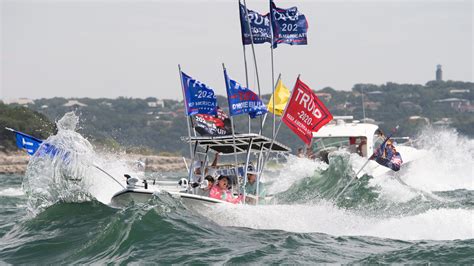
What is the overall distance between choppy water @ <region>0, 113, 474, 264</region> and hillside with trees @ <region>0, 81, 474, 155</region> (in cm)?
7957

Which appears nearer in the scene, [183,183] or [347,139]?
[183,183]

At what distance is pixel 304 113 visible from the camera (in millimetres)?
19484

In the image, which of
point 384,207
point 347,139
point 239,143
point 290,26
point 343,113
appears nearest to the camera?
point 239,143

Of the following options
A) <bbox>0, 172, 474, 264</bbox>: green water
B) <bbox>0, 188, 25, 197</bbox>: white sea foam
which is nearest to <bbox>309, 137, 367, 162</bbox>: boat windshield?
<bbox>0, 188, 25, 197</bbox>: white sea foam

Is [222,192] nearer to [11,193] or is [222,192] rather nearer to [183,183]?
[183,183]

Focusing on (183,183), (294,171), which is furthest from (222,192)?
(294,171)

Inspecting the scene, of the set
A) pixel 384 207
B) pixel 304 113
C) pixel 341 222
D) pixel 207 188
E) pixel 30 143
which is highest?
pixel 304 113

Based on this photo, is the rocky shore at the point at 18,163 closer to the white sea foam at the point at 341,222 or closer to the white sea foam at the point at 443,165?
the white sea foam at the point at 443,165

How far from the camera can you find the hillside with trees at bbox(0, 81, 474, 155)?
12218cm

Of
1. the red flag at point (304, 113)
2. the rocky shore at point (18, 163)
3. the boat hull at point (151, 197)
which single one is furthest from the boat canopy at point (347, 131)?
the rocky shore at point (18, 163)

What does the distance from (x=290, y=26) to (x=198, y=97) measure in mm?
3812

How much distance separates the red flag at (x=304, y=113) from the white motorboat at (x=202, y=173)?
2.29 ft

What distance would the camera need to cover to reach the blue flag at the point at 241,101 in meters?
18.7

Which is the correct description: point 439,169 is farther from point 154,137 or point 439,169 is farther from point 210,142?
point 154,137
